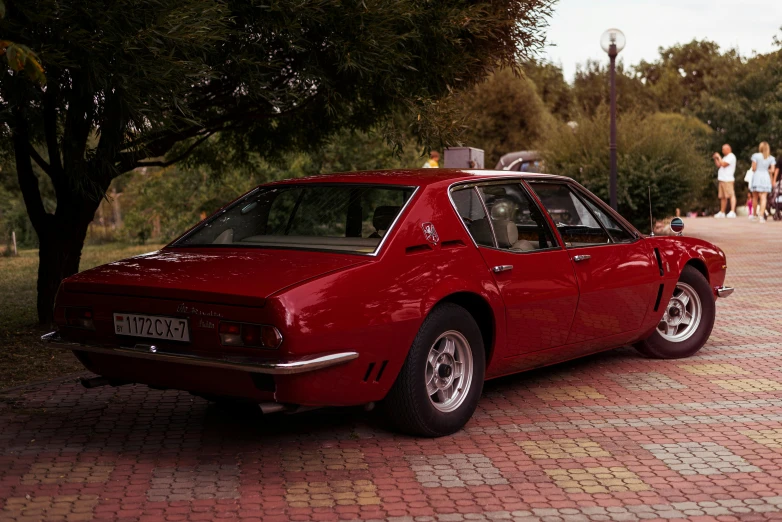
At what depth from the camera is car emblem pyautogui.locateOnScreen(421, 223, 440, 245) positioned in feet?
18.4

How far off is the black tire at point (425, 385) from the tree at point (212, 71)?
9.04 ft

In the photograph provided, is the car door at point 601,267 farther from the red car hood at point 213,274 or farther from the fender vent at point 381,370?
the red car hood at point 213,274

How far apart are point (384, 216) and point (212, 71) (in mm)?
2590

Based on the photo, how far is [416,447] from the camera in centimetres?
542

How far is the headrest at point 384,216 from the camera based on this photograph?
5648 millimetres

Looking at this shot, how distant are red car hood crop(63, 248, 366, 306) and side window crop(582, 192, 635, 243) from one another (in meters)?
2.44

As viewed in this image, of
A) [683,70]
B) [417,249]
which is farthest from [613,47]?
[683,70]

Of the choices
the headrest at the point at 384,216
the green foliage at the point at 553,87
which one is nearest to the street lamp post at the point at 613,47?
the headrest at the point at 384,216

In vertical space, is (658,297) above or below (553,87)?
below

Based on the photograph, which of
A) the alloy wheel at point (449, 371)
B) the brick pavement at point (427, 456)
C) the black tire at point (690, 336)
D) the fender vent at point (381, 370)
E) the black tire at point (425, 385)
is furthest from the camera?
the black tire at point (690, 336)

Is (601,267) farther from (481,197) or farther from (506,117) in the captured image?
(506,117)

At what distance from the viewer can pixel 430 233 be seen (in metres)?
5.64

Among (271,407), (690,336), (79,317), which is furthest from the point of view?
(690,336)

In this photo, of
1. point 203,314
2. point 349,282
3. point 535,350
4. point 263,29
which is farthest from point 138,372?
point 263,29
